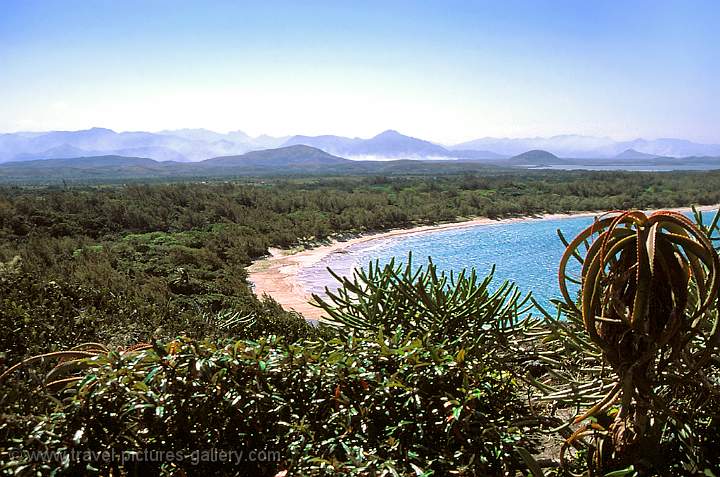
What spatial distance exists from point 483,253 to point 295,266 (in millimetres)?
7292

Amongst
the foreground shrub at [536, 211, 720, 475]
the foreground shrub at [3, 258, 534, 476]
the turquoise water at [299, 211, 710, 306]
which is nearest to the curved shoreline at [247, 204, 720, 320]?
the turquoise water at [299, 211, 710, 306]

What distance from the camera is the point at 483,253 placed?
21.1 metres

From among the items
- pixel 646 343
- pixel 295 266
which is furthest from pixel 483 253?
pixel 646 343

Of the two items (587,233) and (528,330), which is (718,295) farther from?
(528,330)

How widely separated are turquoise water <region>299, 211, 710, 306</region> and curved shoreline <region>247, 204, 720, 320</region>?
1.54ft

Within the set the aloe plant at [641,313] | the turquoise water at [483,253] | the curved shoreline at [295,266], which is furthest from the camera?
the turquoise water at [483,253]

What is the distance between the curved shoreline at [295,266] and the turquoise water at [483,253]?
0.47 metres

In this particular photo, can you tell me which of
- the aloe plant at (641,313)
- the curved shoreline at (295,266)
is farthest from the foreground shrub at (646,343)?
the curved shoreline at (295,266)

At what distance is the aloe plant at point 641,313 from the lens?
0.84m

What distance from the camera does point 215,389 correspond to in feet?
3.03

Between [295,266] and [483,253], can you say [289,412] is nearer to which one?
[295,266]

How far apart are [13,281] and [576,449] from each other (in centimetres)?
205

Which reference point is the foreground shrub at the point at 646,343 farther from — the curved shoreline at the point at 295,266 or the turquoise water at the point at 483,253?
the turquoise water at the point at 483,253

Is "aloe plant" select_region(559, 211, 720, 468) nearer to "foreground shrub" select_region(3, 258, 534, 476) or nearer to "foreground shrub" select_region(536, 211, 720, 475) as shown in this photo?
"foreground shrub" select_region(536, 211, 720, 475)
